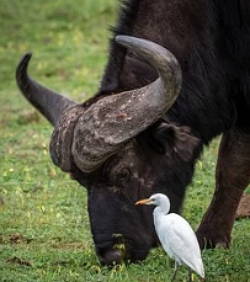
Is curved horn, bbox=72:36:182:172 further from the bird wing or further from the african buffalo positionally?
the bird wing

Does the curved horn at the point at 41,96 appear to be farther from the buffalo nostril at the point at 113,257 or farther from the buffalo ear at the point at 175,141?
the buffalo nostril at the point at 113,257

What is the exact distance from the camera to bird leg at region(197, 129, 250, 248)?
25.0 feet

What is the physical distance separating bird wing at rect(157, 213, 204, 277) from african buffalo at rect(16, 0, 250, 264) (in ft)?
1.74

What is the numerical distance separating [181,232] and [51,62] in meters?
10.1

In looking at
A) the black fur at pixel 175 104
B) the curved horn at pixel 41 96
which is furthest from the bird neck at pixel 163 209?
the curved horn at pixel 41 96

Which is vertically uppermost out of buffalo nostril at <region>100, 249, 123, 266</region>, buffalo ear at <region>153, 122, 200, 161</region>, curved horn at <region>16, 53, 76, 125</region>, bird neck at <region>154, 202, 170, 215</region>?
buffalo ear at <region>153, 122, 200, 161</region>

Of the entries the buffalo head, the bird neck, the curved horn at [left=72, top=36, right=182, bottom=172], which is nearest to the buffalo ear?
the buffalo head

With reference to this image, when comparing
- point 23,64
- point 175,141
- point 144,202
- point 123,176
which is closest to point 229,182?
point 175,141

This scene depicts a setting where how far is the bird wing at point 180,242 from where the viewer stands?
5887 millimetres

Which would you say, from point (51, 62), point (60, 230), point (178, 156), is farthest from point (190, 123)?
point (51, 62)

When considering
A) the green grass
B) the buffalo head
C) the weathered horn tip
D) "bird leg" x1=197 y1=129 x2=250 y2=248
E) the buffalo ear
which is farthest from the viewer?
"bird leg" x1=197 y1=129 x2=250 y2=248

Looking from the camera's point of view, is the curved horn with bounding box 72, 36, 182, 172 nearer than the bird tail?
No

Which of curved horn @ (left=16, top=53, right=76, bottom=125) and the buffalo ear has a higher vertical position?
the buffalo ear

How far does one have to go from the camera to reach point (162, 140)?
6531mm
